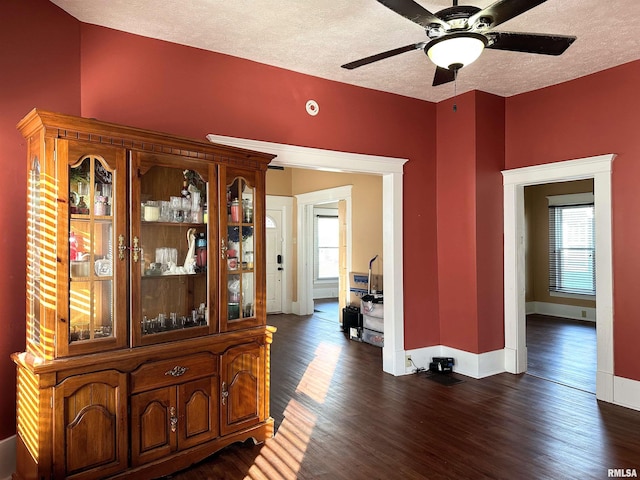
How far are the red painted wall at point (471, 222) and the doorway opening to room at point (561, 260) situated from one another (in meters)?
2.62

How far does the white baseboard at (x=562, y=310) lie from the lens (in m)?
8.06

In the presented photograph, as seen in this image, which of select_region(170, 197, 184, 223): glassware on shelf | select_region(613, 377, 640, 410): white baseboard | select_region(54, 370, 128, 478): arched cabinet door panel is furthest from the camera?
select_region(613, 377, 640, 410): white baseboard

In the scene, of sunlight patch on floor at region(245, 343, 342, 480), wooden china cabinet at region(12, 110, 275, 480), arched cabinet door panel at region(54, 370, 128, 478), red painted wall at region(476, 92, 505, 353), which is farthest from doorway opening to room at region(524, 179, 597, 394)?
arched cabinet door panel at region(54, 370, 128, 478)

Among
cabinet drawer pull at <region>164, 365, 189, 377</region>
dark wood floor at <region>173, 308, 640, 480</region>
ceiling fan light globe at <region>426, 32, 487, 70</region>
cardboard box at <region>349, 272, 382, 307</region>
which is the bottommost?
dark wood floor at <region>173, 308, 640, 480</region>

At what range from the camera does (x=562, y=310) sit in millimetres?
8555

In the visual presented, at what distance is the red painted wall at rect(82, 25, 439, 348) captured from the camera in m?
3.30

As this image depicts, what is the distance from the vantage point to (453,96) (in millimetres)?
4938

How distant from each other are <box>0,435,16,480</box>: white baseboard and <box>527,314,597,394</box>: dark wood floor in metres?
4.77

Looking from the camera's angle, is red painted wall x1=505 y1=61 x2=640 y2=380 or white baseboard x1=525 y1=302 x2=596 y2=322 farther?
white baseboard x1=525 y1=302 x2=596 y2=322

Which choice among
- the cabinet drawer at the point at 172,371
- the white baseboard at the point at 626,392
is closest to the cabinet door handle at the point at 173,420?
the cabinet drawer at the point at 172,371

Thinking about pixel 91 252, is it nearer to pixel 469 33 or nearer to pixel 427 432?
pixel 469 33

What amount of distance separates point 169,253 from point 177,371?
2.56 ft

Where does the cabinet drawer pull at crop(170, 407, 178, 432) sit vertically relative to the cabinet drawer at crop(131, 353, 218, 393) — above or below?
below

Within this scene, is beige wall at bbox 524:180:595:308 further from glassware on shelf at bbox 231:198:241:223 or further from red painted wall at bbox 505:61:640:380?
glassware on shelf at bbox 231:198:241:223
